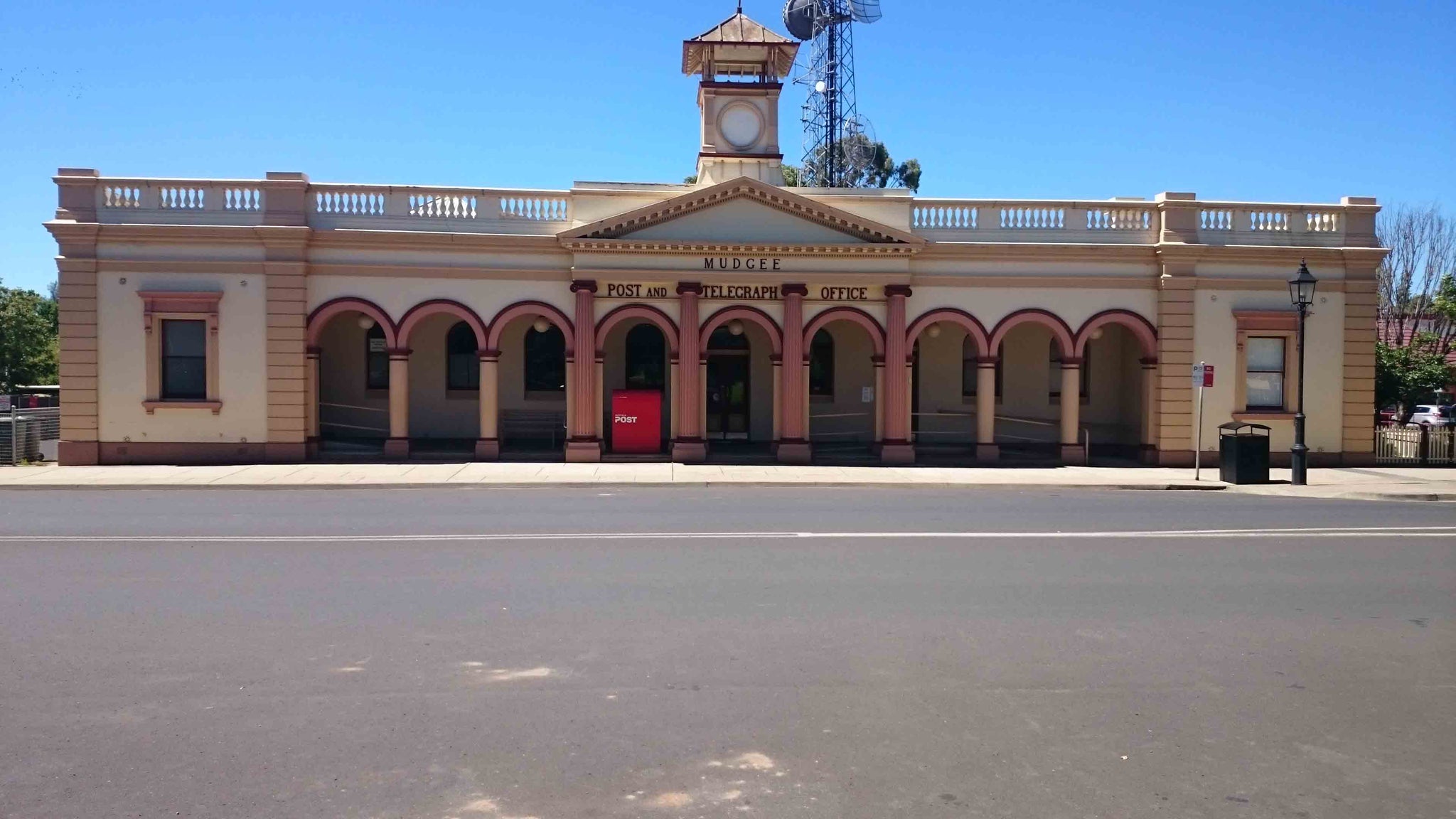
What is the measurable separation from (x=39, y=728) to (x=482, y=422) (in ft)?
61.9

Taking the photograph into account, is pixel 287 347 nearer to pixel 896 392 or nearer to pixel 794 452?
pixel 794 452

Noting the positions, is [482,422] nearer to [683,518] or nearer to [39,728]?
[683,518]

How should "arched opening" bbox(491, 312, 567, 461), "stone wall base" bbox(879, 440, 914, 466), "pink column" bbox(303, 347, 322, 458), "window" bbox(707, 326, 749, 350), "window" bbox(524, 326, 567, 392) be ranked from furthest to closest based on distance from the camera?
"window" bbox(707, 326, 749, 350), "window" bbox(524, 326, 567, 392), "arched opening" bbox(491, 312, 567, 461), "stone wall base" bbox(879, 440, 914, 466), "pink column" bbox(303, 347, 322, 458)

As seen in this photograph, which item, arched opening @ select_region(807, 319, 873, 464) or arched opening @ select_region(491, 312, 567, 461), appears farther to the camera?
arched opening @ select_region(807, 319, 873, 464)

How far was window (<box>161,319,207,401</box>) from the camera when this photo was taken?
77.9 feet

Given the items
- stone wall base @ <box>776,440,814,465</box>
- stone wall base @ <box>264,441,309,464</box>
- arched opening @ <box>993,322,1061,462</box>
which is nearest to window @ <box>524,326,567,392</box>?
stone wall base @ <box>264,441,309,464</box>

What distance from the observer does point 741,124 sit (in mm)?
27469

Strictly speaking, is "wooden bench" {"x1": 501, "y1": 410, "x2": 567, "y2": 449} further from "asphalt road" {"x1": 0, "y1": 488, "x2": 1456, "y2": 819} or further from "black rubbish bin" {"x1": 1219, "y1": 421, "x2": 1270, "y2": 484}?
"black rubbish bin" {"x1": 1219, "y1": 421, "x2": 1270, "y2": 484}

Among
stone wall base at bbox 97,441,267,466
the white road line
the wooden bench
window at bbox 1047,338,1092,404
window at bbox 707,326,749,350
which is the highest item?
window at bbox 707,326,749,350

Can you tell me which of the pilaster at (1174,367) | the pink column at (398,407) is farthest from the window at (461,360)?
the pilaster at (1174,367)

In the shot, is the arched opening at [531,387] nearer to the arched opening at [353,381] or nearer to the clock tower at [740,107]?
the arched opening at [353,381]

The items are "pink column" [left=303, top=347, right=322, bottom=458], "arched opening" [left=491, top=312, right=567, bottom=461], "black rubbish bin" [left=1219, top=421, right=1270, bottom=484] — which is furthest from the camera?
"arched opening" [left=491, top=312, right=567, bottom=461]

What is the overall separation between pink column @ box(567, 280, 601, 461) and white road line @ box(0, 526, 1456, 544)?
11143 mm

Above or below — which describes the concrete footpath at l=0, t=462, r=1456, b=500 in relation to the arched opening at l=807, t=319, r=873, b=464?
below
